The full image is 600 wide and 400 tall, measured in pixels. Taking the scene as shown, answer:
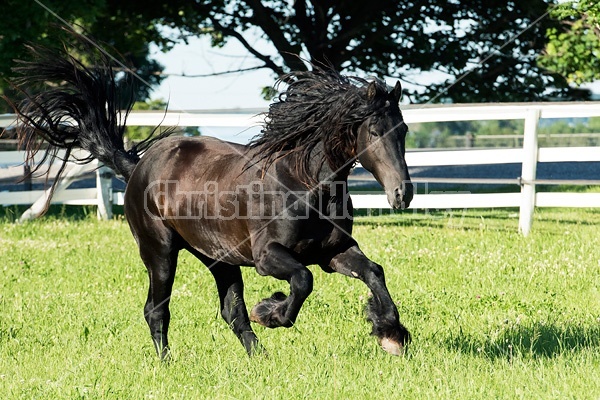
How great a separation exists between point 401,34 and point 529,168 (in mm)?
9133

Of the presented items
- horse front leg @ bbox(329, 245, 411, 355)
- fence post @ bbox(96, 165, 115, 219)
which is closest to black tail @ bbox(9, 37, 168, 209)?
horse front leg @ bbox(329, 245, 411, 355)

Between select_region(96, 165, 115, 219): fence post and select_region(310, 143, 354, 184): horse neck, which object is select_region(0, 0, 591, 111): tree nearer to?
select_region(96, 165, 115, 219): fence post

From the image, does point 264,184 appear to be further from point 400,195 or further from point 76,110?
point 76,110

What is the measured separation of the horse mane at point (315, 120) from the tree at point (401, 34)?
527 inches

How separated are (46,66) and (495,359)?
177 inches

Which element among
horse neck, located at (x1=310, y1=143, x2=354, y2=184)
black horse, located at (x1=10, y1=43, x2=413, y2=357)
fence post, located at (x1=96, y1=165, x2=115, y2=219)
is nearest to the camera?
black horse, located at (x1=10, y1=43, x2=413, y2=357)

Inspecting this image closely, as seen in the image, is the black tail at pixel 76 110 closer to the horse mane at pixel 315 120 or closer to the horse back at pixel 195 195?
the horse back at pixel 195 195

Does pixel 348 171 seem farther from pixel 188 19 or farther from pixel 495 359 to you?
pixel 188 19

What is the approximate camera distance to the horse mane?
5102 millimetres

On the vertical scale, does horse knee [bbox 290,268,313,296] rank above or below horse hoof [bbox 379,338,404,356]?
above

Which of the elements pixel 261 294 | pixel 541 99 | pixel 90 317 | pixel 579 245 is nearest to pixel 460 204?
pixel 579 245

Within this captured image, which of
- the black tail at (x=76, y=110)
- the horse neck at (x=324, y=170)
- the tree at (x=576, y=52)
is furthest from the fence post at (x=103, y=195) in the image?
the tree at (x=576, y=52)

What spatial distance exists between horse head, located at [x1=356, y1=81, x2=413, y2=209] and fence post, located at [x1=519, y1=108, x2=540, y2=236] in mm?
6756

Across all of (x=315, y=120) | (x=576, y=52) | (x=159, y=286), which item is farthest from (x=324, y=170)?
(x=576, y=52)
